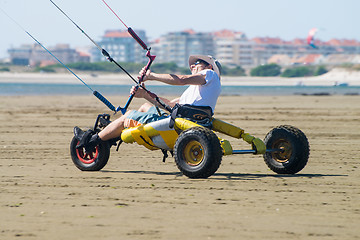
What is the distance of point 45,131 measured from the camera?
45.0ft

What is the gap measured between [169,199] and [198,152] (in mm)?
1260

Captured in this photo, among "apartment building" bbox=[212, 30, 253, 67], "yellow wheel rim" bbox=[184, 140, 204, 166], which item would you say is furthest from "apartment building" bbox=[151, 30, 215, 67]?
"yellow wheel rim" bbox=[184, 140, 204, 166]

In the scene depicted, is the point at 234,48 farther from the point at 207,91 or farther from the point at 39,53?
the point at 207,91

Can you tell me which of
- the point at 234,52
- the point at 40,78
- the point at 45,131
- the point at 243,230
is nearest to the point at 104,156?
the point at 243,230

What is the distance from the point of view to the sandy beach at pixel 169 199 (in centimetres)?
502

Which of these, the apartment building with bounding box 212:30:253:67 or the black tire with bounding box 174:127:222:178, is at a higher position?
the apartment building with bounding box 212:30:253:67

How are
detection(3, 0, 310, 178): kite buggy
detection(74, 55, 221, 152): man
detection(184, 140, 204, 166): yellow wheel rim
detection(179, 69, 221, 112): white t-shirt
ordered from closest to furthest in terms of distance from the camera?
detection(3, 0, 310, 178): kite buggy
detection(184, 140, 204, 166): yellow wheel rim
detection(74, 55, 221, 152): man
detection(179, 69, 221, 112): white t-shirt

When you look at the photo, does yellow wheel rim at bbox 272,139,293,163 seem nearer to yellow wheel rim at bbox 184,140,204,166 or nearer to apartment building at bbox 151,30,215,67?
yellow wheel rim at bbox 184,140,204,166

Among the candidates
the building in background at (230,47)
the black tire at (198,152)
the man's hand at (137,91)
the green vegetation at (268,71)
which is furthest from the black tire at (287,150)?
the building in background at (230,47)

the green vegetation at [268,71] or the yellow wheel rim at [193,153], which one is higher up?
the green vegetation at [268,71]

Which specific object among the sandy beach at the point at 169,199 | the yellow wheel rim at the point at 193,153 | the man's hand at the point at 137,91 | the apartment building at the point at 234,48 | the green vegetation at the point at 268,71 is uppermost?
the apartment building at the point at 234,48

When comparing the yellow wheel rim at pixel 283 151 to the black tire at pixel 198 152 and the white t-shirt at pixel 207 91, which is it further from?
the black tire at pixel 198 152

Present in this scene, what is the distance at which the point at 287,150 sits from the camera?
7.93m

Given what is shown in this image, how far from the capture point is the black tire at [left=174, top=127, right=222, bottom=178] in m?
7.14
